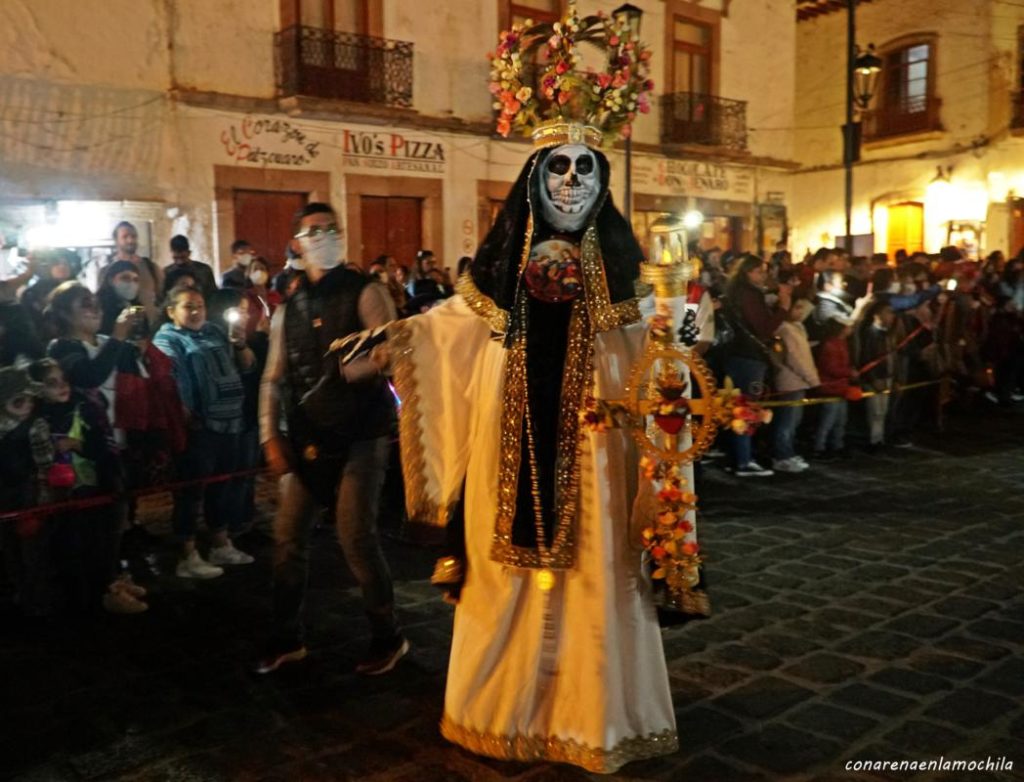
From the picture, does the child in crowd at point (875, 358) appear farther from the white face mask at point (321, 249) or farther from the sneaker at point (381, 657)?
the white face mask at point (321, 249)

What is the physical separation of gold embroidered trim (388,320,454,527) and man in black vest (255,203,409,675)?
0.58 m

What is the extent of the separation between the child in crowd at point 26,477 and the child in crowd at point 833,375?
7.40 metres

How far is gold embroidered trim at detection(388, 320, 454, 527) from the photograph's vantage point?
3.92 m

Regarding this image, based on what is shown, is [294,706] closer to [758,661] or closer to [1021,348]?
[758,661]

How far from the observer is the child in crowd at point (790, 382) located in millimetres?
9773

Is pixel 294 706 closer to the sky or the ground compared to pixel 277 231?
closer to the ground

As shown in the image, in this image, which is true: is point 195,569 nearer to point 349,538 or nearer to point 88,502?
point 88,502

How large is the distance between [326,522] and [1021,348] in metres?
10.4

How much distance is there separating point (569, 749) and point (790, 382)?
6.74 meters

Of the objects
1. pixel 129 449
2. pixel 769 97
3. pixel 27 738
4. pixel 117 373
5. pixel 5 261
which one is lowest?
pixel 27 738

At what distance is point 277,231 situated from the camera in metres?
15.7

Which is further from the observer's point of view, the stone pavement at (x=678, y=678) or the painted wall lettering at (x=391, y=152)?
A: the painted wall lettering at (x=391, y=152)

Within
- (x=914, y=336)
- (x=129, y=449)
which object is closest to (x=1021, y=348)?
(x=914, y=336)

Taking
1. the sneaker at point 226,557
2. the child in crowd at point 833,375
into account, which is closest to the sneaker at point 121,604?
the sneaker at point 226,557
